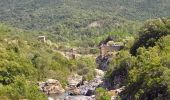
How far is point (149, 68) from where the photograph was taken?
7594cm

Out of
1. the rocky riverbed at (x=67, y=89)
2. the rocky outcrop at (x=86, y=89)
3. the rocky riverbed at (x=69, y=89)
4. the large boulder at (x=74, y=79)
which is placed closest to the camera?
the rocky outcrop at (x=86, y=89)

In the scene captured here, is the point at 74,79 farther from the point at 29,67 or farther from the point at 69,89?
the point at 29,67

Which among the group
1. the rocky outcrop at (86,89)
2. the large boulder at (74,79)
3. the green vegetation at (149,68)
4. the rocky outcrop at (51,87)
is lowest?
the large boulder at (74,79)

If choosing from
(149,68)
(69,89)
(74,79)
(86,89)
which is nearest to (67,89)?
(69,89)

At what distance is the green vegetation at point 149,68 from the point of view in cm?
6697

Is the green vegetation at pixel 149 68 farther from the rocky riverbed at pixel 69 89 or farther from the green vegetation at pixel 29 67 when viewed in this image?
the green vegetation at pixel 29 67

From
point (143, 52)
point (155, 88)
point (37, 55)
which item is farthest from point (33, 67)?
point (155, 88)

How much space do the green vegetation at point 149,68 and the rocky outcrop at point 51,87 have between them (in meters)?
24.7

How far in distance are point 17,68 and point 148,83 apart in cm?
4723

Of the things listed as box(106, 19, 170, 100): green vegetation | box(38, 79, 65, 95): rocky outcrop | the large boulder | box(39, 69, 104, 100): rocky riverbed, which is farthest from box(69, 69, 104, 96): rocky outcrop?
the large boulder

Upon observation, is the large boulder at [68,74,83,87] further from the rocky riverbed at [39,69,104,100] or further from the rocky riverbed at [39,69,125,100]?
the rocky riverbed at [39,69,104,100]

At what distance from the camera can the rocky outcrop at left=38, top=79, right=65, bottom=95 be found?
12431 centimetres

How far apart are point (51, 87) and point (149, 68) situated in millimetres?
54074

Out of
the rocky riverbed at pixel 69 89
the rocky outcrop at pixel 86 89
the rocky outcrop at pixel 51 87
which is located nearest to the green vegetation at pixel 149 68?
the rocky outcrop at pixel 86 89
